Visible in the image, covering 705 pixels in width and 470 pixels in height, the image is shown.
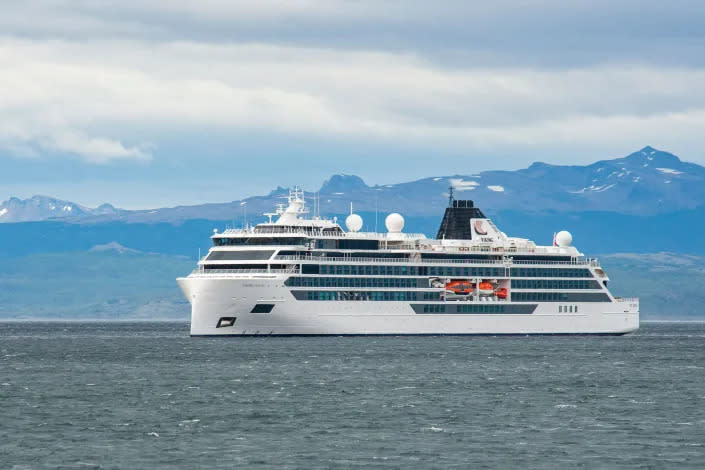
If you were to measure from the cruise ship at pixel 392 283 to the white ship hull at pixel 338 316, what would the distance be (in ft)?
0.30

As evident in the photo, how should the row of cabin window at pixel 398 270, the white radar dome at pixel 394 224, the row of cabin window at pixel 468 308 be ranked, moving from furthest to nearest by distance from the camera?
the white radar dome at pixel 394 224
the row of cabin window at pixel 468 308
the row of cabin window at pixel 398 270

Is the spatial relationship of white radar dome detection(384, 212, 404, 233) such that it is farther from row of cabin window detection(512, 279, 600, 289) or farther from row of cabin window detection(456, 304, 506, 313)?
row of cabin window detection(512, 279, 600, 289)

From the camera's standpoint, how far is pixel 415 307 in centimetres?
14188

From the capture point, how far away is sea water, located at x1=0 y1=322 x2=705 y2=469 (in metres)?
58.7

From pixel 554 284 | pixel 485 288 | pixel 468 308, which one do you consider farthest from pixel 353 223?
pixel 554 284

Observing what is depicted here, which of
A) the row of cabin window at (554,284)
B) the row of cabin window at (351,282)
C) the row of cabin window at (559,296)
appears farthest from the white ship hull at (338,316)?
the row of cabin window at (554,284)

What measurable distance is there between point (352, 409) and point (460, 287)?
73130 millimetres

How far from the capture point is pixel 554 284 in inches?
5925

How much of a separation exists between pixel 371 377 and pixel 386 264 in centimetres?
4810

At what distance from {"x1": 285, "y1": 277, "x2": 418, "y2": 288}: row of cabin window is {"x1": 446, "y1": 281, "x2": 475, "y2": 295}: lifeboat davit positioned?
4830 millimetres

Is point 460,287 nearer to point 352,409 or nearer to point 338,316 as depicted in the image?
point 338,316

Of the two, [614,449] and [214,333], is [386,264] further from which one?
[614,449]

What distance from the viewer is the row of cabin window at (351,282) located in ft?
436

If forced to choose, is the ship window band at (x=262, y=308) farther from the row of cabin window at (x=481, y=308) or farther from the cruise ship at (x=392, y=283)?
the row of cabin window at (x=481, y=308)
